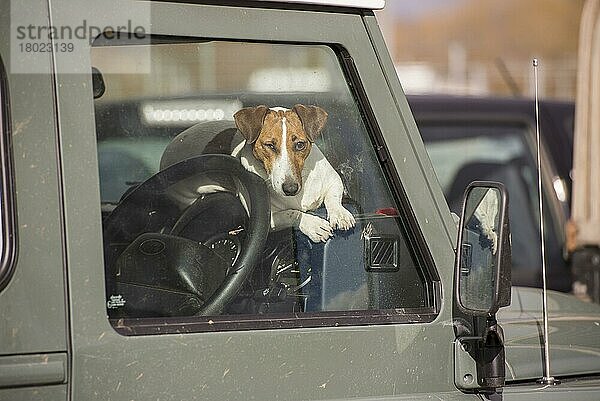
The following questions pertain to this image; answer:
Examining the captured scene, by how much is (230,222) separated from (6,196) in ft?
1.57

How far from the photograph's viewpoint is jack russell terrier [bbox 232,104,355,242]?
2268mm

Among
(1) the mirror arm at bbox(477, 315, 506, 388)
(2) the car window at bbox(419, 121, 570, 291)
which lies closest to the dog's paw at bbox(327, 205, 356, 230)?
(1) the mirror arm at bbox(477, 315, 506, 388)

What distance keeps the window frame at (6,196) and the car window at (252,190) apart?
203 mm

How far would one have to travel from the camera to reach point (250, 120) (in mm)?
2281

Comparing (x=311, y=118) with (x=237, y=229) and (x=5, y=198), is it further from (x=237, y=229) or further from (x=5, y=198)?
(x=5, y=198)

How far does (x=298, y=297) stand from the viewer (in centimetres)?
226

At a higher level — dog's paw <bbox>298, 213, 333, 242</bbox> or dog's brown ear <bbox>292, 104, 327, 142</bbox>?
dog's brown ear <bbox>292, 104, 327, 142</bbox>

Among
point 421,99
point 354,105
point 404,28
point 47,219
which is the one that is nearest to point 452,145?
point 421,99

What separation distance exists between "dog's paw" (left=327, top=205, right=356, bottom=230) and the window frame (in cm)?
67

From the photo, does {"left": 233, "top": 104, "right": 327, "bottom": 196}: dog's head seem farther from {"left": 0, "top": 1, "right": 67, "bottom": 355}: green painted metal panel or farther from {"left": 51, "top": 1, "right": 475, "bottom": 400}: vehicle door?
{"left": 0, "top": 1, "right": 67, "bottom": 355}: green painted metal panel

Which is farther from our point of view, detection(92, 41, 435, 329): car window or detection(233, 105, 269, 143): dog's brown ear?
detection(233, 105, 269, 143): dog's brown ear

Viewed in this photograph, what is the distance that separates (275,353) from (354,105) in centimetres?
55

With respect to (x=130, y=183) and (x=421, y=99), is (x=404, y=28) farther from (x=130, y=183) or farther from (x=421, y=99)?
(x=130, y=183)

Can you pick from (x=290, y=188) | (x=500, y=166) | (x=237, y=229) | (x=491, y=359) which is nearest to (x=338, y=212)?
(x=290, y=188)
